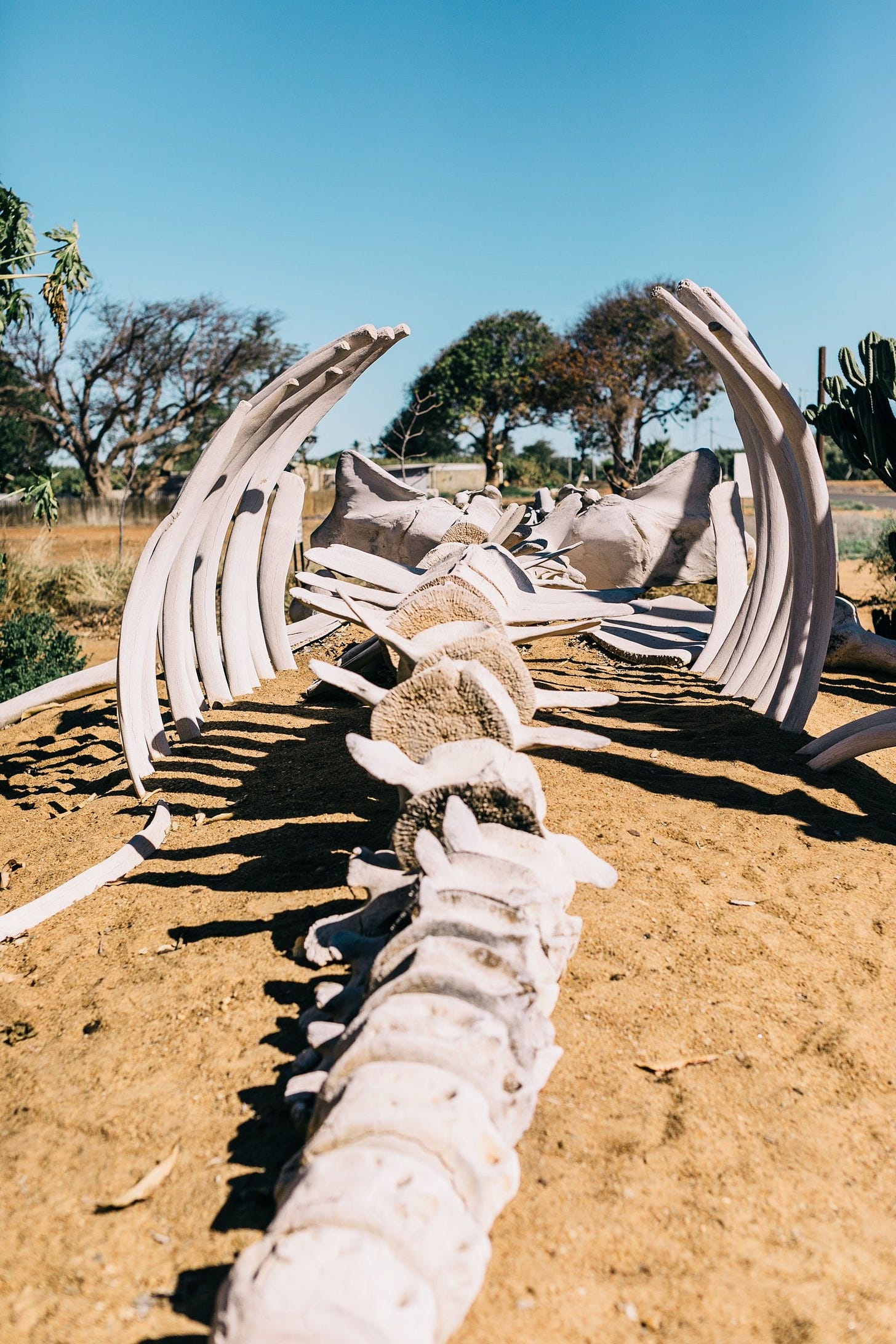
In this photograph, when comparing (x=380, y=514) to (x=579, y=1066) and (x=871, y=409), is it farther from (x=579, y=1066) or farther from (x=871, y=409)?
(x=579, y=1066)

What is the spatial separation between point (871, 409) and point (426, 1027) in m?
5.08

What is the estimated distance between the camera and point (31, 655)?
7.47 meters

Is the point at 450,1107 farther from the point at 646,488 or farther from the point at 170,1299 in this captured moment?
the point at 646,488

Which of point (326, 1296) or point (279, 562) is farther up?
point (279, 562)

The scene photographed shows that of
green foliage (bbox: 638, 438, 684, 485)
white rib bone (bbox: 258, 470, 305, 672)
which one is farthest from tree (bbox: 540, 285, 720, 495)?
white rib bone (bbox: 258, 470, 305, 672)

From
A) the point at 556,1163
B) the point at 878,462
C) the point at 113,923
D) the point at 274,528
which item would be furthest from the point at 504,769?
the point at 878,462

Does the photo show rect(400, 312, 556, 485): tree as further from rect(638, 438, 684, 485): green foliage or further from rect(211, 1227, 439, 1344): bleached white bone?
rect(211, 1227, 439, 1344): bleached white bone

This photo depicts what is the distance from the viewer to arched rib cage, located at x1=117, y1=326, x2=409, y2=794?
145 inches

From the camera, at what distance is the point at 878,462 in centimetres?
550

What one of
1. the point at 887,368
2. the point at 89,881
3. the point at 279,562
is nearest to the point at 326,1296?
the point at 89,881

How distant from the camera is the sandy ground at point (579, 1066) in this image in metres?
1.54

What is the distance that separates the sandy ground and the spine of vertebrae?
20 cm

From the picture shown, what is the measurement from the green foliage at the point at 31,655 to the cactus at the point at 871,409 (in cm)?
583

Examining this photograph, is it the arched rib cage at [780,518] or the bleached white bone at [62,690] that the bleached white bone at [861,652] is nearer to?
the arched rib cage at [780,518]
